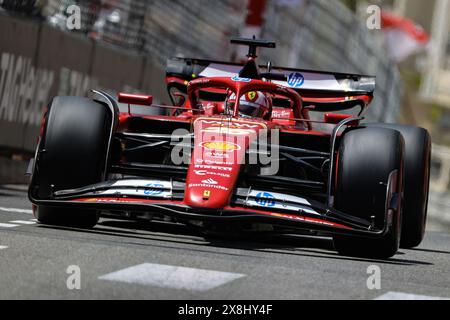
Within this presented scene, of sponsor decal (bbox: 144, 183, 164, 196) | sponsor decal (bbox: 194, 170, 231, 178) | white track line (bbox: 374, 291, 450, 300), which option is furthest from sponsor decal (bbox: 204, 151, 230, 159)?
white track line (bbox: 374, 291, 450, 300)

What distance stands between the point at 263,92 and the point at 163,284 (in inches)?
188

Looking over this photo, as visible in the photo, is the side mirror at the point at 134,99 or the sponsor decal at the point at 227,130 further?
the side mirror at the point at 134,99

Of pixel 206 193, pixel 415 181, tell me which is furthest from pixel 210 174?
pixel 415 181

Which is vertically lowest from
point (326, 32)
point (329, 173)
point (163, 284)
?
point (163, 284)

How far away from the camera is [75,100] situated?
10.2m

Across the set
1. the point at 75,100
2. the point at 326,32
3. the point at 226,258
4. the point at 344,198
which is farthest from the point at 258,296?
the point at 326,32

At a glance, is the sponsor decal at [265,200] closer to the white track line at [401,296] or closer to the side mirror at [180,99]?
the white track line at [401,296]

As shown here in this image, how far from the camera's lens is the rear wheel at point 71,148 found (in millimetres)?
9969

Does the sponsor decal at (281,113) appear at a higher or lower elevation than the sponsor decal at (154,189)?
higher

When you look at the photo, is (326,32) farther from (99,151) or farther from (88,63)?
(99,151)

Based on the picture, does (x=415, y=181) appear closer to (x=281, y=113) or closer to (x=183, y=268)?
(x=281, y=113)

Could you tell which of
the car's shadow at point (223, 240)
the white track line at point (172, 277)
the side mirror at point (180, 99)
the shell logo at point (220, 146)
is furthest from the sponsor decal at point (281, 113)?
the white track line at point (172, 277)

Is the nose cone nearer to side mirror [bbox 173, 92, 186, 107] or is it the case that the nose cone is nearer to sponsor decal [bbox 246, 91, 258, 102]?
sponsor decal [bbox 246, 91, 258, 102]

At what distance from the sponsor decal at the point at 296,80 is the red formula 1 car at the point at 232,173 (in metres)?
1.74
